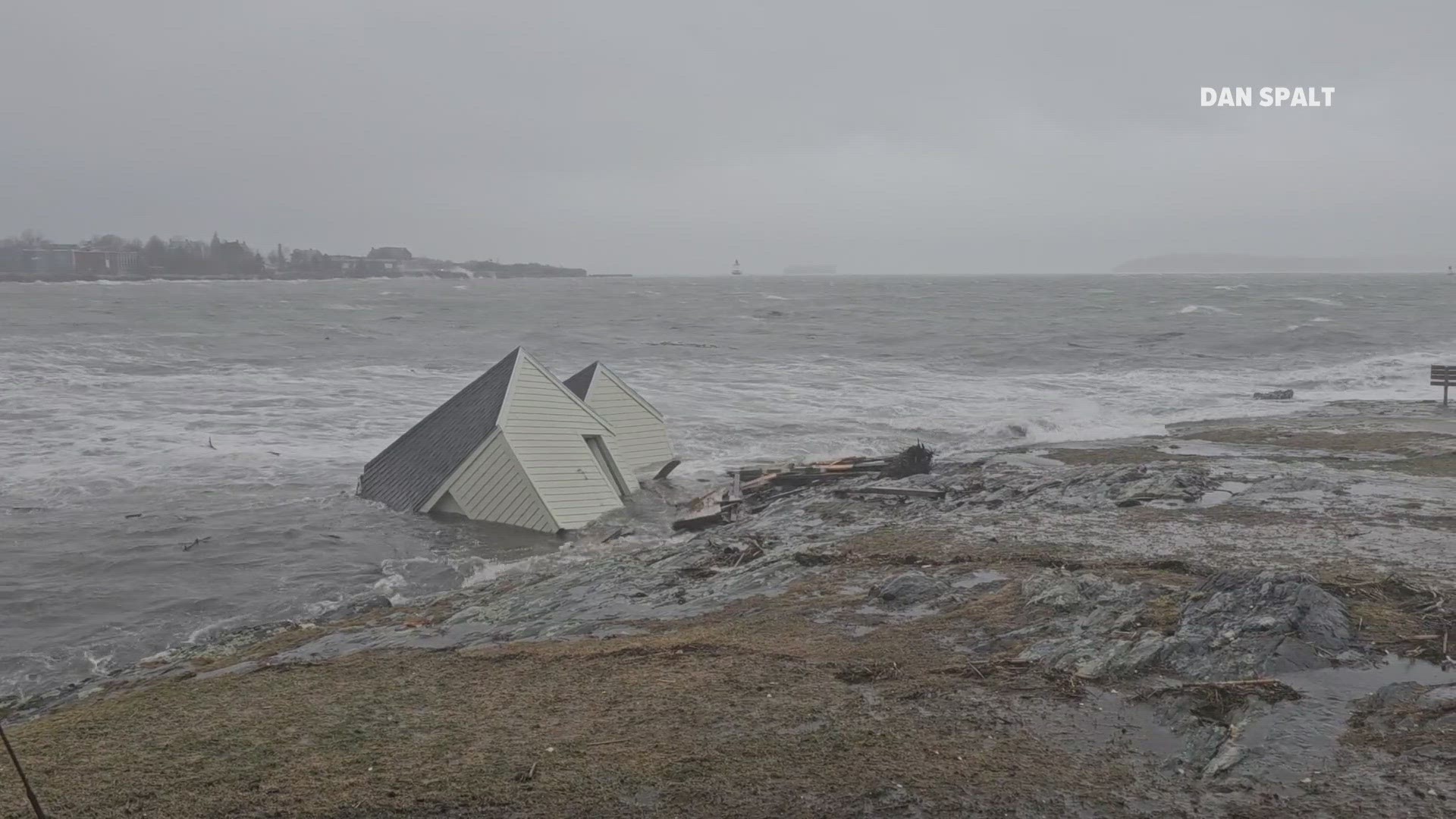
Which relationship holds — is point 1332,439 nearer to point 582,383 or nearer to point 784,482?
point 784,482

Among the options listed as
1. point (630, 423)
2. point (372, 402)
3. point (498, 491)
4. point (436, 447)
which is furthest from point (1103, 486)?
point (372, 402)

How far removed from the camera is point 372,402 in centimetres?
3403

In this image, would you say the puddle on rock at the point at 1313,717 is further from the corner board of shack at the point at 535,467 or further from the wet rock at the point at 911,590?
the corner board of shack at the point at 535,467

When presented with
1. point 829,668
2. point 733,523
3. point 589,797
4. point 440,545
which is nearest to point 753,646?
point 829,668

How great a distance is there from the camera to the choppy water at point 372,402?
48.8ft

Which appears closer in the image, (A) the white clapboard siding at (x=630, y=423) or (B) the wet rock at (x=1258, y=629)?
(B) the wet rock at (x=1258, y=629)

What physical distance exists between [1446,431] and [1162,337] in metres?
41.2

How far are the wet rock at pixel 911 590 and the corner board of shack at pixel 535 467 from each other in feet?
21.9

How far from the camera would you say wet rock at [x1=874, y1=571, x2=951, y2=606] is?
1034 centimetres

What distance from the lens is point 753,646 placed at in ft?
29.9

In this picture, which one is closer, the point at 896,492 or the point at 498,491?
the point at 896,492

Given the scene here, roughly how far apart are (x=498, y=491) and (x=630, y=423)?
18.4 feet

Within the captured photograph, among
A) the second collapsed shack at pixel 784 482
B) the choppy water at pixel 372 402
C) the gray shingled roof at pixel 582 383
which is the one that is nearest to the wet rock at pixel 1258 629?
the second collapsed shack at pixel 784 482

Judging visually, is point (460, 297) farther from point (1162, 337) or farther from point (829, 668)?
point (829, 668)
